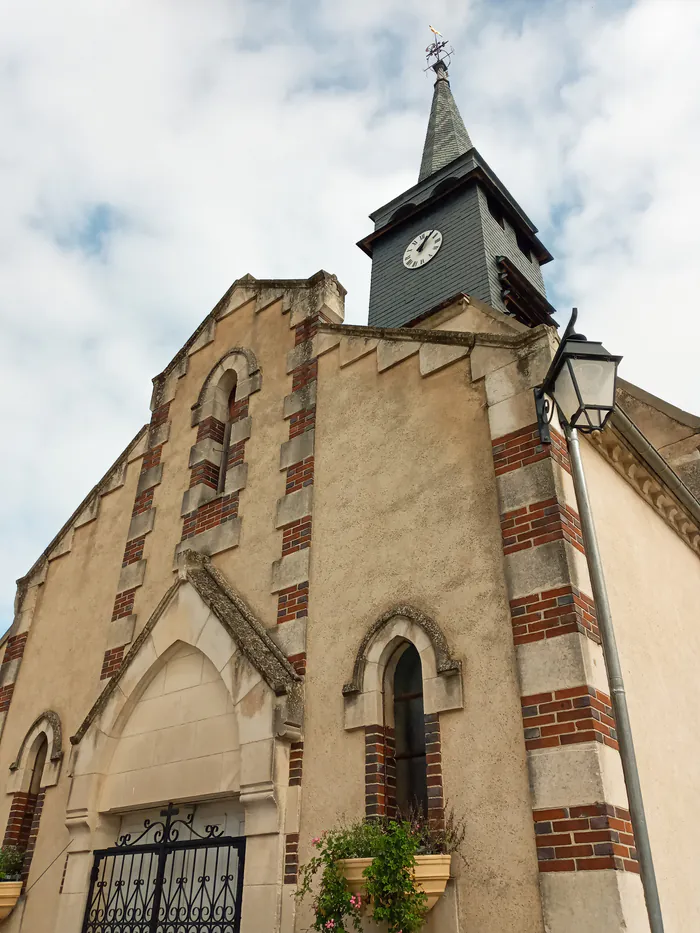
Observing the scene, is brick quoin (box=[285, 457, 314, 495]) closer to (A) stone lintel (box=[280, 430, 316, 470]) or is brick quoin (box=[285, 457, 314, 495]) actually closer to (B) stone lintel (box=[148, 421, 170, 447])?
(A) stone lintel (box=[280, 430, 316, 470])

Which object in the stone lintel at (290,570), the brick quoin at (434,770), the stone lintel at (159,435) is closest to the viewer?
the brick quoin at (434,770)

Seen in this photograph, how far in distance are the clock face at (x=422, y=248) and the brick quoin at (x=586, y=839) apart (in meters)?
12.5

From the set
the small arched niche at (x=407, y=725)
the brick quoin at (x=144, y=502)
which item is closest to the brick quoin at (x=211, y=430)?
the brick quoin at (x=144, y=502)

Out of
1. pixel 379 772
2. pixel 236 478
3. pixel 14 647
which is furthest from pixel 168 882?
pixel 14 647

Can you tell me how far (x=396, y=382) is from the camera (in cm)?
702

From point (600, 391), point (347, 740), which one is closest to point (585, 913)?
point (347, 740)

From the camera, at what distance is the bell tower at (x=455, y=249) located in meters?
13.9

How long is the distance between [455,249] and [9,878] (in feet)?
40.6

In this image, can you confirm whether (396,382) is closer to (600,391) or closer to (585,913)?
(600,391)

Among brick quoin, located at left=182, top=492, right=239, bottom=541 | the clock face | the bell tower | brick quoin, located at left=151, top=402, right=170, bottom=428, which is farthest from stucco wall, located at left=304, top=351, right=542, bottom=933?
the clock face

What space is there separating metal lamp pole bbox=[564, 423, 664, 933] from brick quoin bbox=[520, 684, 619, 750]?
437 mm

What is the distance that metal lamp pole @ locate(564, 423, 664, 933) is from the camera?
350 cm

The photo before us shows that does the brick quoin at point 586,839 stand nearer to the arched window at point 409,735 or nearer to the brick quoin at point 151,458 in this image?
the arched window at point 409,735

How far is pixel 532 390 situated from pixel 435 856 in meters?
3.32
